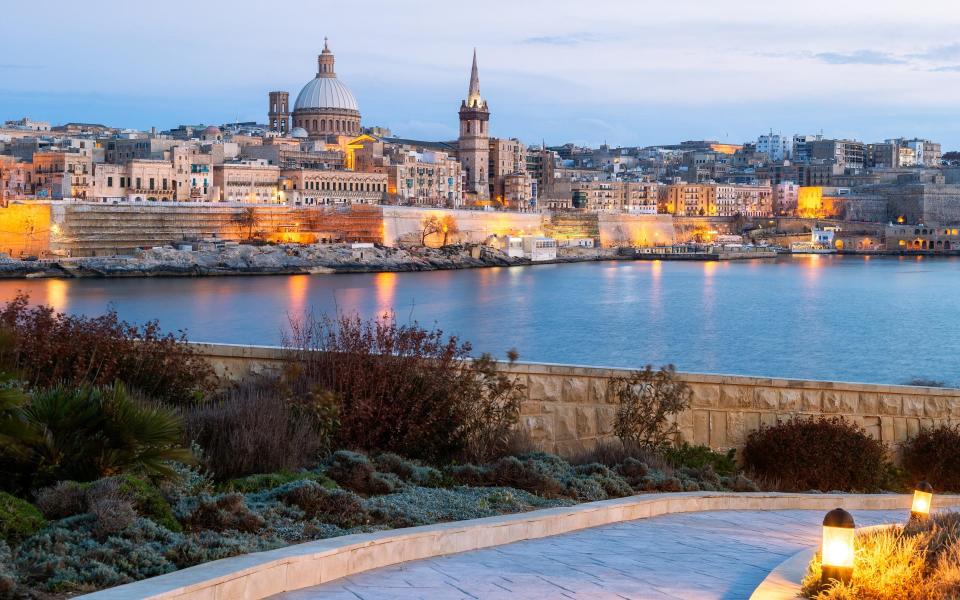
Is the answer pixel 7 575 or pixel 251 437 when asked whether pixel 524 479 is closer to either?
pixel 251 437

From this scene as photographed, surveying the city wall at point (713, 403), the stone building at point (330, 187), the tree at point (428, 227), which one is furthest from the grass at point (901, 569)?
the stone building at point (330, 187)

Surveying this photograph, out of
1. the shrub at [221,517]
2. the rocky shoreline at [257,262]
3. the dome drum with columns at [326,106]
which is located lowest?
the rocky shoreline at [257,262]

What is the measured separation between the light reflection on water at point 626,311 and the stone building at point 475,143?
33951 millimetres

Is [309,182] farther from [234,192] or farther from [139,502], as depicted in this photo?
[139,502]

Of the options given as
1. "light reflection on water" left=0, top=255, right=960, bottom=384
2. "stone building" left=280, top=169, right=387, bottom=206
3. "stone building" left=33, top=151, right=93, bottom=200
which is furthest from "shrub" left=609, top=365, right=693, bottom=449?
"stone building" left=280, top=169, right=387, bottom=206

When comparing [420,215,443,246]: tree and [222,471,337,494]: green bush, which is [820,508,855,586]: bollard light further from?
[420,215,443,246]: tree

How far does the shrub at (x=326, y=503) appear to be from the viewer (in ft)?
14.3

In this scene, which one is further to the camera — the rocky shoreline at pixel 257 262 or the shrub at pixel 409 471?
the rocky shoreline at pixel 257 262

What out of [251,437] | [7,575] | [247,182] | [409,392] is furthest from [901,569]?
[247,182]

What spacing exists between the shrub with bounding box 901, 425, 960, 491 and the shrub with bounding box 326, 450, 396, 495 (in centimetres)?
403

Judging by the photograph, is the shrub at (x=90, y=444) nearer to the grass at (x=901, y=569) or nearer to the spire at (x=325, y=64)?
the grass at (x=901, y=569)

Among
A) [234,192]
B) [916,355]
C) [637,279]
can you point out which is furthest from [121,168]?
[916,355]

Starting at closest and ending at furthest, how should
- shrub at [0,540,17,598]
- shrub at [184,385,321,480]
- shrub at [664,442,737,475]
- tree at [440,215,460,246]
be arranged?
shrub at [0,540,17,598]
shrub at [184,385,321,480]
shrub at [664,442,737,475]
tree at [440,215,460,246]

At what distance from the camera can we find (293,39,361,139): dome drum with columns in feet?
286
